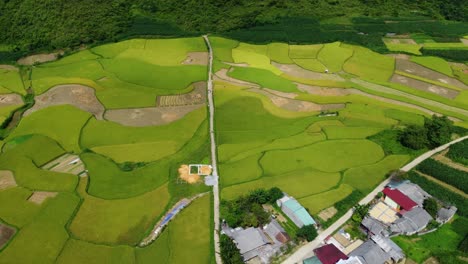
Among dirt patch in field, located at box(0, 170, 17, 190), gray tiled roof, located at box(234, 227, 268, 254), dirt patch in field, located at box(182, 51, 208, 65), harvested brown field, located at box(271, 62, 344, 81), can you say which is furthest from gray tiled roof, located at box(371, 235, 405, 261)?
dirt patch in field, located at box(182, 51, 208, 65)

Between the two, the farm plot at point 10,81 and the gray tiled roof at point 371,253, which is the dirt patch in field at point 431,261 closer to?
the gray tiled roof at point 371,253

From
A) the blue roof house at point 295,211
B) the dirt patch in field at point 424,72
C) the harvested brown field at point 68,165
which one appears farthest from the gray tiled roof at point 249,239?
the dirt patch in field at point 424,72

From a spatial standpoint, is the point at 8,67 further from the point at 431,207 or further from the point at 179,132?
the point at 431,207

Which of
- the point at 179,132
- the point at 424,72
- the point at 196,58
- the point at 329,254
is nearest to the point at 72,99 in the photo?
the point at 179,132

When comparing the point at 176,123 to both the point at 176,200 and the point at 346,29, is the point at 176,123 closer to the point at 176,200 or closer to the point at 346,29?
the point at 176,200

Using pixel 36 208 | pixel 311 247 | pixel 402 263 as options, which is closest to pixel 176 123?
pixel 36 208

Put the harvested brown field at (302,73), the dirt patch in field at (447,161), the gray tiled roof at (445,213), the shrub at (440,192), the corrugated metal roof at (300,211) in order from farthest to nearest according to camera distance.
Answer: the harvested brown field at (302,73) → the dirt patch in field at (447,161) → the shrub at (440,192) → the gray tiled roof at (445,213) → the corrugated metal roof at (300,211)
